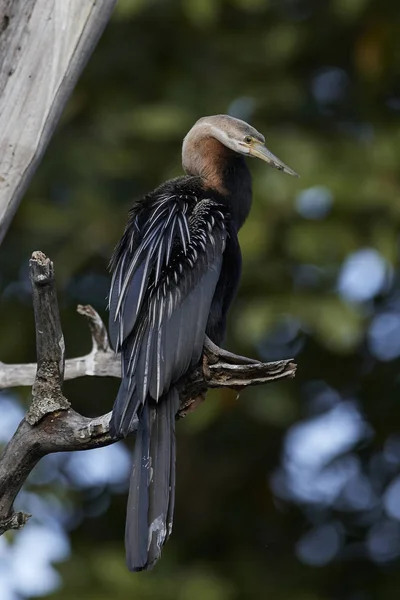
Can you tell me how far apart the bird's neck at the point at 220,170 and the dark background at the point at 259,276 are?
4.31ft

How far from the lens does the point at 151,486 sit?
3.25m

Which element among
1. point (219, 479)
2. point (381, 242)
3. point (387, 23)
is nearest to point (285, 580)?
point (219, 479)

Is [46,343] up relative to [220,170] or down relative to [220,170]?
down

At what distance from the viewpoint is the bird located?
10.6 ft

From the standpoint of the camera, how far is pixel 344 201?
567 cm

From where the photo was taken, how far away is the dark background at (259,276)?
5703 mm

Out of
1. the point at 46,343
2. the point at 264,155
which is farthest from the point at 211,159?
the point at 46,343

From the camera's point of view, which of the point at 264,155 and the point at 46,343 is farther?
the point at 264,155

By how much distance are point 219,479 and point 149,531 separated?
3977mm

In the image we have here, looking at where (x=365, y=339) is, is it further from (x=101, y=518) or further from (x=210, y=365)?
(x=210, y=365)

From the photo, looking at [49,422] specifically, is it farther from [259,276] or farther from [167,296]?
[259,276]

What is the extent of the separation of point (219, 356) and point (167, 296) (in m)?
0.26

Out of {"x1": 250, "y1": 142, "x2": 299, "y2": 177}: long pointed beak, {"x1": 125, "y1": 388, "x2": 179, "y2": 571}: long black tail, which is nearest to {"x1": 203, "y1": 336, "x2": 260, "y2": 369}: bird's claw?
{"x1": 125, "y1": 388, "x2": 179, "y2": 571}: long black tail

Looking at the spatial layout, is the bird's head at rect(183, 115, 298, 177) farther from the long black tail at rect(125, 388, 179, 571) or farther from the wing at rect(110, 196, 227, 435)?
the long black tail at rect(125, 388, 179, 571)
